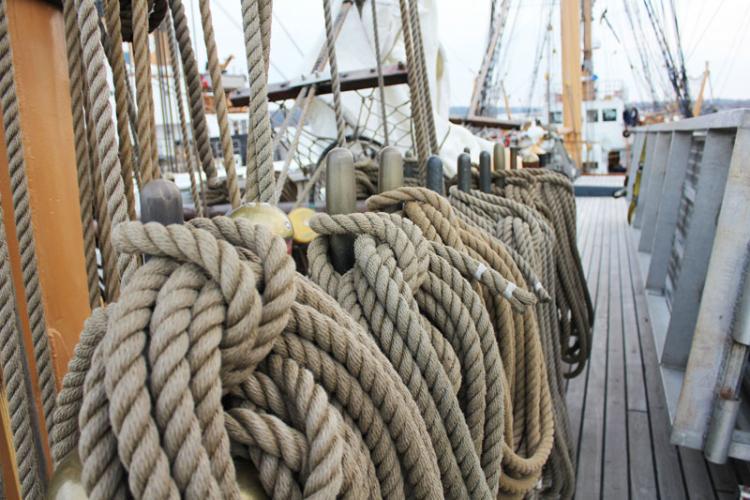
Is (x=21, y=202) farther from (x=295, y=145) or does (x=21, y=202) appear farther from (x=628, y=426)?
(x=628, y=426)

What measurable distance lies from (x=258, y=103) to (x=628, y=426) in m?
1.85

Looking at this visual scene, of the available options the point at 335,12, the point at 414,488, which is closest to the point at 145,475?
the point at 414,488

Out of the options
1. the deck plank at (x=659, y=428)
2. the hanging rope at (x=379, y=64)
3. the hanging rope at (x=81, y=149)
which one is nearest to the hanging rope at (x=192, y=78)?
the hanging rope at (x=81, y=149)

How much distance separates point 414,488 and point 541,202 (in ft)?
4.83

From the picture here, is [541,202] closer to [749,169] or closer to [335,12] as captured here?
[749,169]

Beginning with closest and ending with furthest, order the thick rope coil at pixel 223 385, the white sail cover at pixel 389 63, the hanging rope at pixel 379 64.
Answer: the thick rope coil at pixel 223 385 → the hanging rope at pixel 379 64 → the white sail cover at pixel 389 63

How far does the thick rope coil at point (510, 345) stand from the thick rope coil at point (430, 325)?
114 mm

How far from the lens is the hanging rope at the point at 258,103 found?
768 mm

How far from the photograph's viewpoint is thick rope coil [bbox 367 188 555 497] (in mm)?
978

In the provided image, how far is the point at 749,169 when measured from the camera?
135cm

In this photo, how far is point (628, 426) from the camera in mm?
2107

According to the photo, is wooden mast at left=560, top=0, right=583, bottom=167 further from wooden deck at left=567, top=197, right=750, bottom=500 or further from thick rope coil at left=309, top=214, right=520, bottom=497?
thick rope coil at left=309, top=214, right=520, bottom=497

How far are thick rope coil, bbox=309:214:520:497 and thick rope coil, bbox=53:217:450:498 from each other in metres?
0.13

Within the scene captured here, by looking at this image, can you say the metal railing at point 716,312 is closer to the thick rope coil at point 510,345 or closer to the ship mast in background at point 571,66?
the thick rope coil at point 510,345
